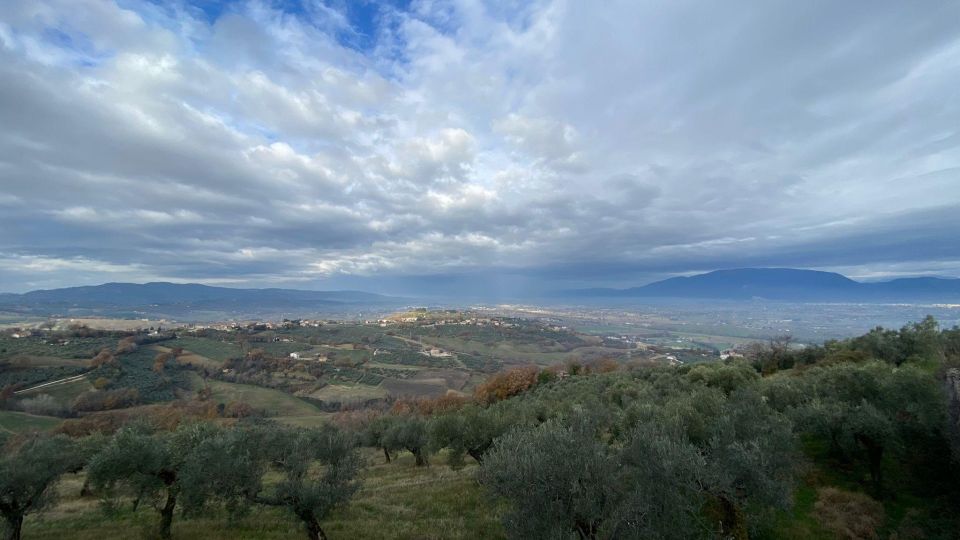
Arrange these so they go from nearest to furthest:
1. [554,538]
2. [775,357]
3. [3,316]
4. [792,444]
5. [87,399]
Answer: [554,538]
[792,444]
[775,357]
[87,399]
[3,316]

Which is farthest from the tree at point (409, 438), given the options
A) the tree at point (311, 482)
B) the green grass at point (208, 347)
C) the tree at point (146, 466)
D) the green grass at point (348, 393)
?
the green grass at point (208, 347)

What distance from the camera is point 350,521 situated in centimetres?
2003

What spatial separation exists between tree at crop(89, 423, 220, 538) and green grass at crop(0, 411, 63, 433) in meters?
61.1

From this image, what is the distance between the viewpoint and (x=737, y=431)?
58.0 ft

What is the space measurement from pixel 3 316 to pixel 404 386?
793ft

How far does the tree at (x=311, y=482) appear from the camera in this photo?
1631 centimetres

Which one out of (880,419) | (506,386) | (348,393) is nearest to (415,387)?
(348,393)

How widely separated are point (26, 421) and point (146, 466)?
70.8 meters

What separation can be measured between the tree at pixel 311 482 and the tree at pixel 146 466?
133 inches

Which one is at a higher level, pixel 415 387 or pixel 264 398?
pixel 264 398

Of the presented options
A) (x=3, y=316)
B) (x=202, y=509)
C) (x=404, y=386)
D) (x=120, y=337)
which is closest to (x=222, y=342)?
(x=120, y=337)

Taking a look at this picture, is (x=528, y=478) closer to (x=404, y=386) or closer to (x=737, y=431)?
(x=737, y=431)

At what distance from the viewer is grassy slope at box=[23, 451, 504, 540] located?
18250 mm

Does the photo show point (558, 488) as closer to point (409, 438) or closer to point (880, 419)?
point (880, 419)
